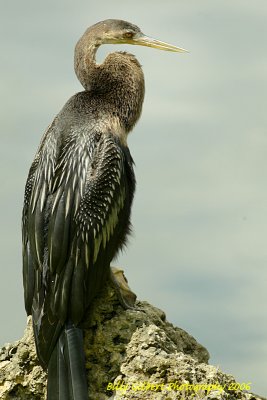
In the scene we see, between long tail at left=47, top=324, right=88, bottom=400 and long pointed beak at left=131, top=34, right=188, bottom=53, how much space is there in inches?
116

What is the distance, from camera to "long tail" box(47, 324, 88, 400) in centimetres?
650

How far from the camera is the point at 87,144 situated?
23.3 ft

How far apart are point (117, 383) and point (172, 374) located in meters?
0.44

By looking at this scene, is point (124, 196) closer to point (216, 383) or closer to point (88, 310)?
point (88, 310)

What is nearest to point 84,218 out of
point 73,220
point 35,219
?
point 73,220

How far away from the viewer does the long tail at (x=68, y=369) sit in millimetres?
6504

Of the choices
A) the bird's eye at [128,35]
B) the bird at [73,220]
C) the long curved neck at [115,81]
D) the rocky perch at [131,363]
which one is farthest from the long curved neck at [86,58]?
the rocky perch at [131,363]

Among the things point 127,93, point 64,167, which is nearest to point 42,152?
point 64,167

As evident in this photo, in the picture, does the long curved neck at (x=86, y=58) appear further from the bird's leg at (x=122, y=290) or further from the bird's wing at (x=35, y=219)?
the bird's leg at (x=122, y=290)

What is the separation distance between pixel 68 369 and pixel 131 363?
0.50 meters

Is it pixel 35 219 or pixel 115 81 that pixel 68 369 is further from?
pixel 115 81

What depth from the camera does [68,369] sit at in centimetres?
660

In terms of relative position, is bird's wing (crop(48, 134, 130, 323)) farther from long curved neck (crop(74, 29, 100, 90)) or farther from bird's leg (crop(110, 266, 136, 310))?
long curved neck (crop(74, 29, 100, 90))

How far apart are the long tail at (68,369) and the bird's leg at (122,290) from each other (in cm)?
39
